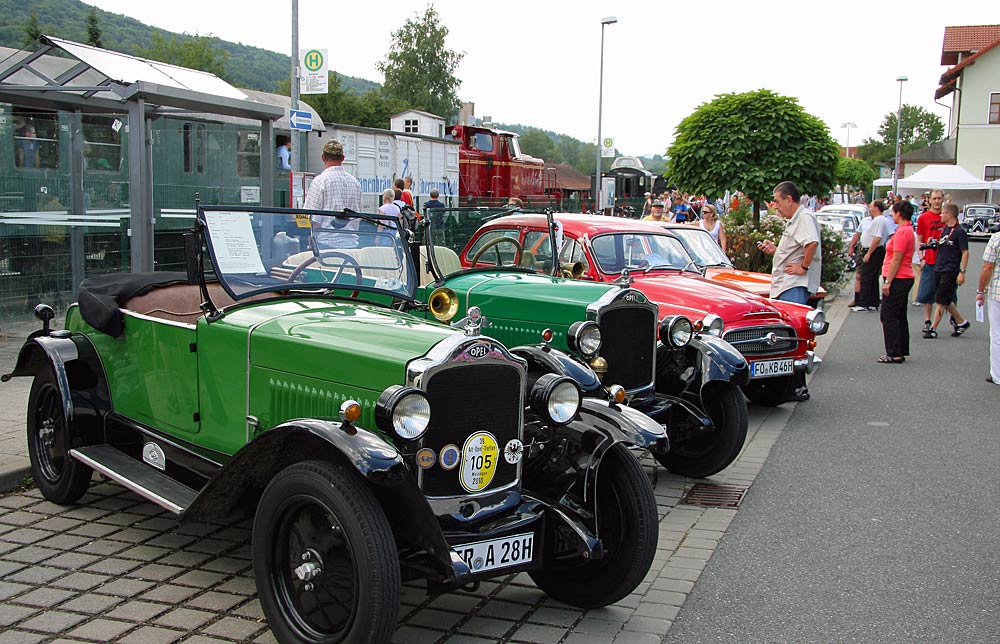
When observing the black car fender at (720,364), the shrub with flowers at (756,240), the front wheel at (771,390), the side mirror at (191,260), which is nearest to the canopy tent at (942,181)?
the shrub with flowers at (756,240)

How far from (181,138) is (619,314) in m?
9.28

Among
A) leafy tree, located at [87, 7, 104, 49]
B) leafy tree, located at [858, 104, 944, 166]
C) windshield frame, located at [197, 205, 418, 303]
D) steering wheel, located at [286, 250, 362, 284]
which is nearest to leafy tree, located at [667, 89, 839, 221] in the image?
windshield frame, located at [197, 205, 418, 303]

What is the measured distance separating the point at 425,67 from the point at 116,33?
27224mm

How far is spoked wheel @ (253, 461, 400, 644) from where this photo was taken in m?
3.31

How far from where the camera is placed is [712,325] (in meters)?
7.30

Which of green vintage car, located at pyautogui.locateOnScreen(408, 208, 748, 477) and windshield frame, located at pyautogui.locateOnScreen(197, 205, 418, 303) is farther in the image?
green vintage car, located at pyautogui.locateOnScreen(408, 208, 748, 477)

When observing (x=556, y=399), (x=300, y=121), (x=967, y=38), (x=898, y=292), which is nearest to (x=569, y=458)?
(x=556, y=399)

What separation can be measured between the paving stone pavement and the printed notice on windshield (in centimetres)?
152

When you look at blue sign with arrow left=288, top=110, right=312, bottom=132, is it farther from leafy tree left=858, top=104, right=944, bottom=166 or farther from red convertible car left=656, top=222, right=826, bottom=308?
leafy tree left=858, top=104, right=944, bottom=166

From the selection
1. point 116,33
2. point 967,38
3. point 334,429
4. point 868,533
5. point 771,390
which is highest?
point 116,33

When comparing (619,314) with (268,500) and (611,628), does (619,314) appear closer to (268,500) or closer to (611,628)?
(611,628)

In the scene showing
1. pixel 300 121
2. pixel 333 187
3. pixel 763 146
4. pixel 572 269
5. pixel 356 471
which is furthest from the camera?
pixel 763 146

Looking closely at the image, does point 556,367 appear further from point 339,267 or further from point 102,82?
point 102,82

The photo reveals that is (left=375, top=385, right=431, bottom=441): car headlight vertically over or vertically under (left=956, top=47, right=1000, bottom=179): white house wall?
under
